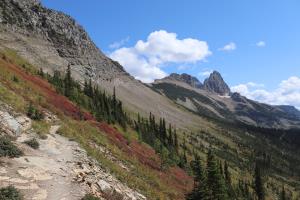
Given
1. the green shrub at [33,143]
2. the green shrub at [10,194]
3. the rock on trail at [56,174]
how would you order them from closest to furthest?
the green shrub at [10,194] < the rock on trail at [56,174] < the green shrub at [33,143]

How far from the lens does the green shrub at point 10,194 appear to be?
1826 centimetres

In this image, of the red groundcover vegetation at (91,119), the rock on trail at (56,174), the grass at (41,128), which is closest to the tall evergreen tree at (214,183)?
the red groundcover vegetation at (91,119)

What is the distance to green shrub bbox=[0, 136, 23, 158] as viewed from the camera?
919 inches

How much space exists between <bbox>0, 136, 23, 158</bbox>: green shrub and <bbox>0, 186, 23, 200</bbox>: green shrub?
456 centimetres

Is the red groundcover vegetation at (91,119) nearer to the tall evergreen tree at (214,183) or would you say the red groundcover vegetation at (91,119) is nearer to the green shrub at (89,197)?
the tall evergreen tree at (214,183)

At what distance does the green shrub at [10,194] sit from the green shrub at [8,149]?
179 inches

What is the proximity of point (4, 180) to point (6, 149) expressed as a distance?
3.79 metres

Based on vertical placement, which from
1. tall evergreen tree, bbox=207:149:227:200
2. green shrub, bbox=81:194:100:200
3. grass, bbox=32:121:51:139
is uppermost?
grass, bbox=32:121:51:139

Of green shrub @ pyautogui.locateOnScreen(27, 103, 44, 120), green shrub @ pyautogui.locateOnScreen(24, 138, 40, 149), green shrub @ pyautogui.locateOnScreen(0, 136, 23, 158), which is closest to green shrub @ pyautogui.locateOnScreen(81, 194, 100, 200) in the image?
green shrub @ pyautogui.locateOnScreen(0, 136, 23, 158)

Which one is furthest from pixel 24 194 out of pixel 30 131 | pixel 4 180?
pixel 30 131

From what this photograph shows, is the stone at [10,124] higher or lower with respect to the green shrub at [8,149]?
higher

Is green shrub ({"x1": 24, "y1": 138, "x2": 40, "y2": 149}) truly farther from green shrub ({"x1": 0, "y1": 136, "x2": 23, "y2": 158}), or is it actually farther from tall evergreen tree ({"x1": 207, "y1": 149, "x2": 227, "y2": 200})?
tall evergreen tree ({"x1": 207, "y1": 149, "x2": 227, "y2": 200})

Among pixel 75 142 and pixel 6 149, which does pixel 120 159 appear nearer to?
pixel 75 142

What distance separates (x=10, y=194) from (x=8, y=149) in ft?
19.0
